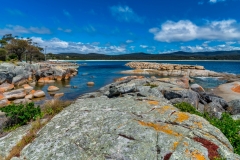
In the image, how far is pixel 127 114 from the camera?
295 inches

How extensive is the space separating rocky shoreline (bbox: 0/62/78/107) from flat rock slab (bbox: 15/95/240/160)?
60.8ft

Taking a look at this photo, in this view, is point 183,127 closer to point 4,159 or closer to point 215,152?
point 215,152

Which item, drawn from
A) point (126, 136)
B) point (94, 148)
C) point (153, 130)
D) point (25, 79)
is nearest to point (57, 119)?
point (94, 148)

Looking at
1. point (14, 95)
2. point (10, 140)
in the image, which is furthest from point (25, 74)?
point (10, 140)

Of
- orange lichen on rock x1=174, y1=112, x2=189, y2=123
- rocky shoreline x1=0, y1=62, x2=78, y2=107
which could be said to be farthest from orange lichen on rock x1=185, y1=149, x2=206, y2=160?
rocky shoreline x1=0, y1=62, x2=78, y2=107

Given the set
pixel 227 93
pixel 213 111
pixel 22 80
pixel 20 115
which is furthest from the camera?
pixel 22 80

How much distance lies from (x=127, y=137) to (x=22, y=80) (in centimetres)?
4597

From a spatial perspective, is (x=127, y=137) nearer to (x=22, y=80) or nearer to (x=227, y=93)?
(x=227, y=93)

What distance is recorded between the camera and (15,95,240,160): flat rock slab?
5.31 metres

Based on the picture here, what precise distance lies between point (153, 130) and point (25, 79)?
4781 centimetres

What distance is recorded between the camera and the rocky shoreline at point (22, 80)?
27953mm

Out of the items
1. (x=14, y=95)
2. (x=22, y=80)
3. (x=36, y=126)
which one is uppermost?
(x=36, y=126)

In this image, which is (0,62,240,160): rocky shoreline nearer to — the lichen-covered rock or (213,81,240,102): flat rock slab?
(213,81,240,102): flat rock slab

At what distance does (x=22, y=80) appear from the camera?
4466 centimetres
